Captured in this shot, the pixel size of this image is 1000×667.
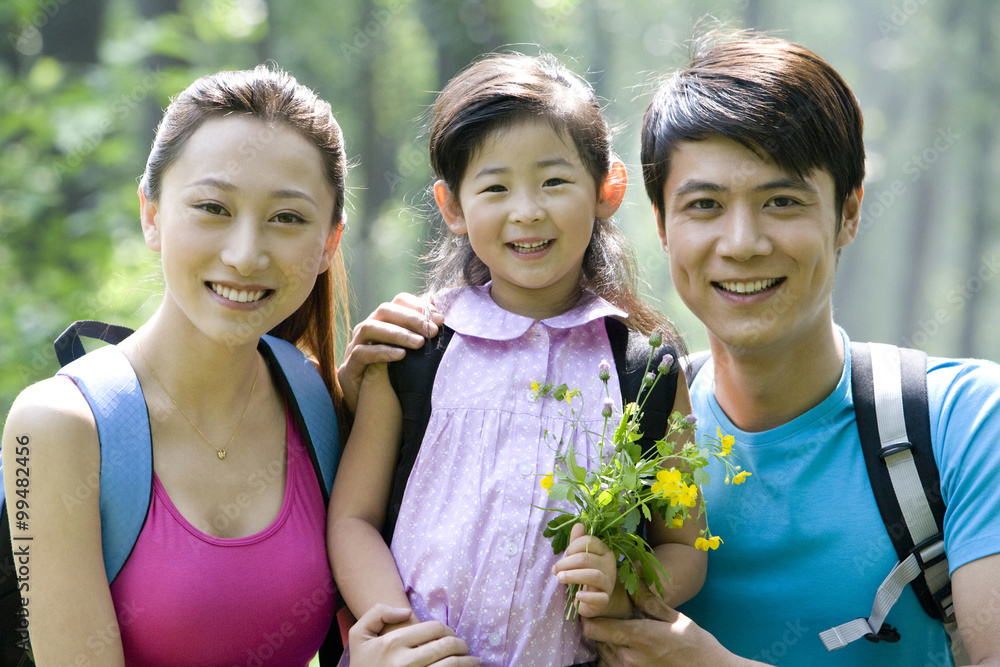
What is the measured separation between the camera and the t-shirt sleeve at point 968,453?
230 centimetres

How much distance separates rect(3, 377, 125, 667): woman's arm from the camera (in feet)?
6.77

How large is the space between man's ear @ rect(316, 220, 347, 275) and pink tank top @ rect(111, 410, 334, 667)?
62cm

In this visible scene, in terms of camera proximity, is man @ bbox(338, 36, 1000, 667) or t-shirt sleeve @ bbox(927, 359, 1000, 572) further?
man @ bbox(338, 36, 1000, 667)

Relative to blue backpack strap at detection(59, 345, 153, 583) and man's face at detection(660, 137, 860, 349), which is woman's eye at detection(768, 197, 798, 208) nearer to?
man's face at detection(660, 137, 860, 349)

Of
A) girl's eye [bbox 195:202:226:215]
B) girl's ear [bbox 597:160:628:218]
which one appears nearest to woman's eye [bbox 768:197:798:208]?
girl's ear [bbox 597:160:628:218]

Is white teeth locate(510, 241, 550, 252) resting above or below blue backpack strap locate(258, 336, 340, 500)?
above

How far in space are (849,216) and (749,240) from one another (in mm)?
505

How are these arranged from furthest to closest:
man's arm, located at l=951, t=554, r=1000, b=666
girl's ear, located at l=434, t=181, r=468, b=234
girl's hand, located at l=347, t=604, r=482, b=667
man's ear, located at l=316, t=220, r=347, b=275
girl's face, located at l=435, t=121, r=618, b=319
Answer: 1. girl's ear, located at l=434, t=181, r=468, b=234
2. man's ear, located at l=316, t=220, r=347, b=275
3. girl's face, located at l=435, t=121, r=618, b=319
4. man's arm, located at l=951, t=554, r=1000, b=666
5. girl's hand, located at l=347, t=604, r=482, b=667

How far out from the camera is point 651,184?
288cm

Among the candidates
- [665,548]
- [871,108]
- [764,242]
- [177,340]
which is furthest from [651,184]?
[871,108]

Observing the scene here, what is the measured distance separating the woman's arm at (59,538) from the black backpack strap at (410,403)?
2.50 ft

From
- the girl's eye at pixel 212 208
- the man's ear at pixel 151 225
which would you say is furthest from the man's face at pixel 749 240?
the man's ear at pixel 151 225

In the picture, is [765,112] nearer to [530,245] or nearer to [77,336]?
[530,245]

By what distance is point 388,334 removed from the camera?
8.36ft
